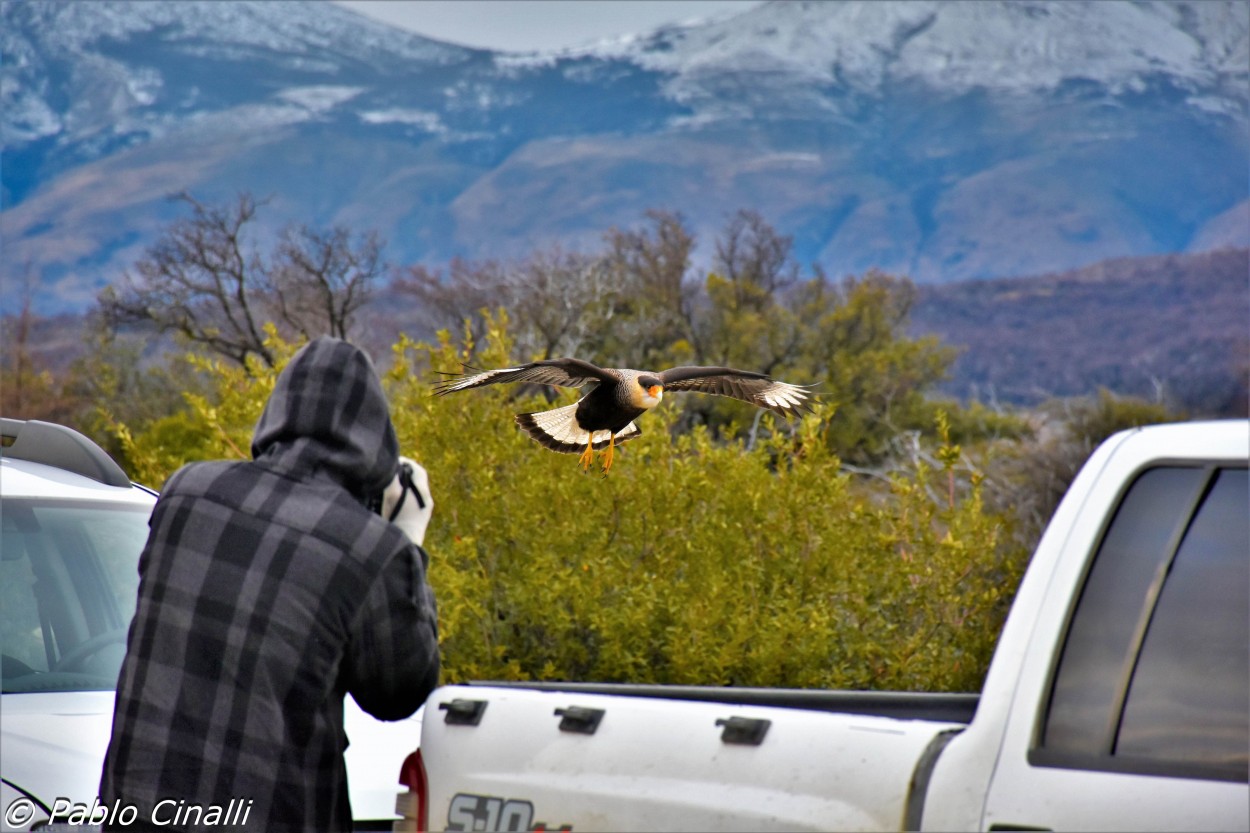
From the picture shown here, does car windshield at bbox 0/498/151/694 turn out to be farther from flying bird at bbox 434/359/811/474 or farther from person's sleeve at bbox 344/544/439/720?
person's sleeve at bbox 344/544/439/720

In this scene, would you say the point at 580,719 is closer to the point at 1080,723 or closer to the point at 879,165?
the point at 1080,723

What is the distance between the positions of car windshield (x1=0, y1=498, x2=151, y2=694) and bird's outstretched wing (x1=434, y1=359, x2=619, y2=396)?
133 centimetres

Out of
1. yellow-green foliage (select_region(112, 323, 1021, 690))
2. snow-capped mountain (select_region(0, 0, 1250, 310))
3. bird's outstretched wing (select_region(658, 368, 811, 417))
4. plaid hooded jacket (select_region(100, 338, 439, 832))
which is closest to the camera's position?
plaid hooded jacket (select_region(100, 338, 439, 832))

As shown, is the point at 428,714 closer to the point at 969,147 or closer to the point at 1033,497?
the point at 1033,497

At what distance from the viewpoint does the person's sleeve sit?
2.66 metres

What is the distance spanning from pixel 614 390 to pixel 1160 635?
215 centimetres

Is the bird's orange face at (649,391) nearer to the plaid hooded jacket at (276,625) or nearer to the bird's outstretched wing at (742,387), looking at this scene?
the bird's outstretched wing at (742,387)

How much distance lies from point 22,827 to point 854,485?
40.0ft

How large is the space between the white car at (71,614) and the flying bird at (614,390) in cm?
110

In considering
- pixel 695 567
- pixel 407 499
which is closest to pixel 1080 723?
pixel 407 499

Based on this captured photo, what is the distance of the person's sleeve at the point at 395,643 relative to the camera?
2664 millimetres

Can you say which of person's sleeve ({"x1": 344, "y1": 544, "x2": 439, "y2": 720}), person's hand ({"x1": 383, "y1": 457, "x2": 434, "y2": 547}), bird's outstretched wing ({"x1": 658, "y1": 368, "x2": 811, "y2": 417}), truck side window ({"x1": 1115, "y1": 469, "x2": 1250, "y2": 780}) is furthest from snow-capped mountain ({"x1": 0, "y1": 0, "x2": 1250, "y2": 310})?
person's sleeve ({"x1": 344, "y1": 544, "x2": 439, "y2": 720})

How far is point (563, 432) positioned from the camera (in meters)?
4.57

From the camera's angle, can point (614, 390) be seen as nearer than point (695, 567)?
Yes
